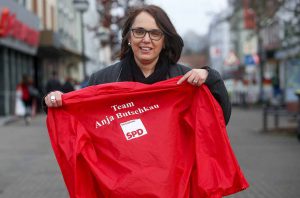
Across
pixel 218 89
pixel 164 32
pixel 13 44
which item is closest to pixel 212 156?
pixel 218 89

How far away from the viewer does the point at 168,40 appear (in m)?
3.76

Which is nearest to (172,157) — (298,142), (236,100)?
(298,142)

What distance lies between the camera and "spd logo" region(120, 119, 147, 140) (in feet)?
11.6

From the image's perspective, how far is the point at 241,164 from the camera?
34.9 ft

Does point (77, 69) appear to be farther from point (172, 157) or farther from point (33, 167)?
point (172, 157)

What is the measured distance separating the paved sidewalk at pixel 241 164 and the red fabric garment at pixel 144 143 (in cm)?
428

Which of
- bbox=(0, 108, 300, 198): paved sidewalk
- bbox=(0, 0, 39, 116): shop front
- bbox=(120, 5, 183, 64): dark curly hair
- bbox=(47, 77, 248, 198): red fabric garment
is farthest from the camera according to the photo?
bbox=(0, 0, 39, 116): shop front

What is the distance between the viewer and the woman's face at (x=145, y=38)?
Result: 12.0 feet

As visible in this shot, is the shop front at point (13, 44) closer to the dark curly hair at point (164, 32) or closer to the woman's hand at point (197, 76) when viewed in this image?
the dark curly hair at point (164, 32)

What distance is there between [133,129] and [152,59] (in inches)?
17.5

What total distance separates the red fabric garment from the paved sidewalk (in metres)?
4.28

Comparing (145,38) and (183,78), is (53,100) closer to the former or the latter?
(145,38)

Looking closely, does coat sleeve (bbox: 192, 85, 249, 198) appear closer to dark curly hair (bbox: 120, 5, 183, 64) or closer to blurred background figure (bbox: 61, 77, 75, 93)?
dark curly hair (bbox: 120, 5, 183, 64)

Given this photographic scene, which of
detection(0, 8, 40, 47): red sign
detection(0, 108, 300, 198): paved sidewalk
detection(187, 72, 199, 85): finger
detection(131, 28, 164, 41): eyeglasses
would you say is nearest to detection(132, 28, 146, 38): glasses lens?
detection(131, 28, 164, 41): eyeglasses
